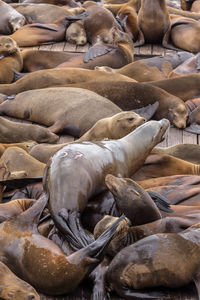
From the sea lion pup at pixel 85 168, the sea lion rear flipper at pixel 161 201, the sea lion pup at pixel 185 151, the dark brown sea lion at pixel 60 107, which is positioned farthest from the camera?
the dark brown sea lion at pixel 60 107

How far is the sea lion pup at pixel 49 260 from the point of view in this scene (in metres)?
3.04

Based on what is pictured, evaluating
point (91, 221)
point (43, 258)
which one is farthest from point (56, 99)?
point (43, 258)

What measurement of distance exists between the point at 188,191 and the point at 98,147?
0.63 metres

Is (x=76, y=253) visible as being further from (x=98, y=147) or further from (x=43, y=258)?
(x=98, y=147)

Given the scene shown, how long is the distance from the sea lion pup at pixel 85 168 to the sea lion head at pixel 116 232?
10 cm

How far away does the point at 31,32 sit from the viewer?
26.3 feet

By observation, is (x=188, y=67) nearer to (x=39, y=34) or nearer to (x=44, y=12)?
(x=39, y=34)

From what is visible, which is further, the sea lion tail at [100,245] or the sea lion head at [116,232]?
the sea lion head at [116,232]

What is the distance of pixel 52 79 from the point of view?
20.5ft

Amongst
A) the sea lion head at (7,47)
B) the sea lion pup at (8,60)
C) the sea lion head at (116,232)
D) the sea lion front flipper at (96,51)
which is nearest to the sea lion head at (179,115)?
the sea lion front flipper at (96,51)

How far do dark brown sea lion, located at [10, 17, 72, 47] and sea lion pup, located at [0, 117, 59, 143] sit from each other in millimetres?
2611

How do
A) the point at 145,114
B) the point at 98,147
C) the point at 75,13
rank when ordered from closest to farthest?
the point at 98,147, the point at 145,114, the point at 75,13

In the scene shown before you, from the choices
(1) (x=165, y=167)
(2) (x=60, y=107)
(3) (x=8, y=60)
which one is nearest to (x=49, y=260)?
(1) (x=165, y=167)

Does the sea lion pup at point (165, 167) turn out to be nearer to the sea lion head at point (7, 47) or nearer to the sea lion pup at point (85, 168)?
the sea lion pup at point (85, 168)
